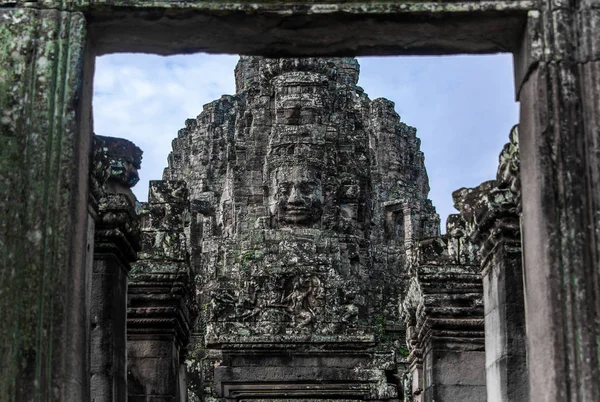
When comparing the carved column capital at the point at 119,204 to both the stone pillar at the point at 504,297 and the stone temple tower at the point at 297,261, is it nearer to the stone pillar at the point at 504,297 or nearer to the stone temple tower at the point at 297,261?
the stone pillar at the point at 504,297

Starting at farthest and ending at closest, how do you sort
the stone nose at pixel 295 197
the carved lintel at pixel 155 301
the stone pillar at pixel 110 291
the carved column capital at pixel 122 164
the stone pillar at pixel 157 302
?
the stone nose at pixel 295 197 < the carved lintel at pixel 155 301 < the stone pillar at pixel 157 302 < the carved column capital at pixel 122 164 < the stone pillar at pixel 110 291

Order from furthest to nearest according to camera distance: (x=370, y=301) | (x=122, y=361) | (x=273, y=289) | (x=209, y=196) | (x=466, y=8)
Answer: (x=209, y=196), (x=370, y=301), (x=273, y=289), (x=122, y=361), (x=466, y=8)

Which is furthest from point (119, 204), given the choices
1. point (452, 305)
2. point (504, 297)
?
point (452, 305)

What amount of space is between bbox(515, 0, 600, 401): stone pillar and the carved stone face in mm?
19991

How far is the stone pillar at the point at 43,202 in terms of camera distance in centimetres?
579

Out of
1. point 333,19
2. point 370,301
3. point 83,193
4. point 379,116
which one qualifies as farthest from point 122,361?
point 379,116

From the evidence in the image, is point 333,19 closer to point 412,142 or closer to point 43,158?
point 43,158

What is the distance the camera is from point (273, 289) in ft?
75.4

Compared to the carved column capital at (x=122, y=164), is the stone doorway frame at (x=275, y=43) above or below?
below

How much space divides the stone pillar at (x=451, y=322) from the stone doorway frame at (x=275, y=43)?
6.82m

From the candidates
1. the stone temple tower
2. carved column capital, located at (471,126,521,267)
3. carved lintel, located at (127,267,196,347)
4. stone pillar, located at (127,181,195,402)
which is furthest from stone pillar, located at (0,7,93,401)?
the stone temple tower

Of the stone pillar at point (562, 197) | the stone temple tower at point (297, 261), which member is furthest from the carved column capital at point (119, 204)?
the stone pillar at point (562, 197)

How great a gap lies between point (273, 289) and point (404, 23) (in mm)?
→ 16861

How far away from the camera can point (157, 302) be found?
41.4ft
